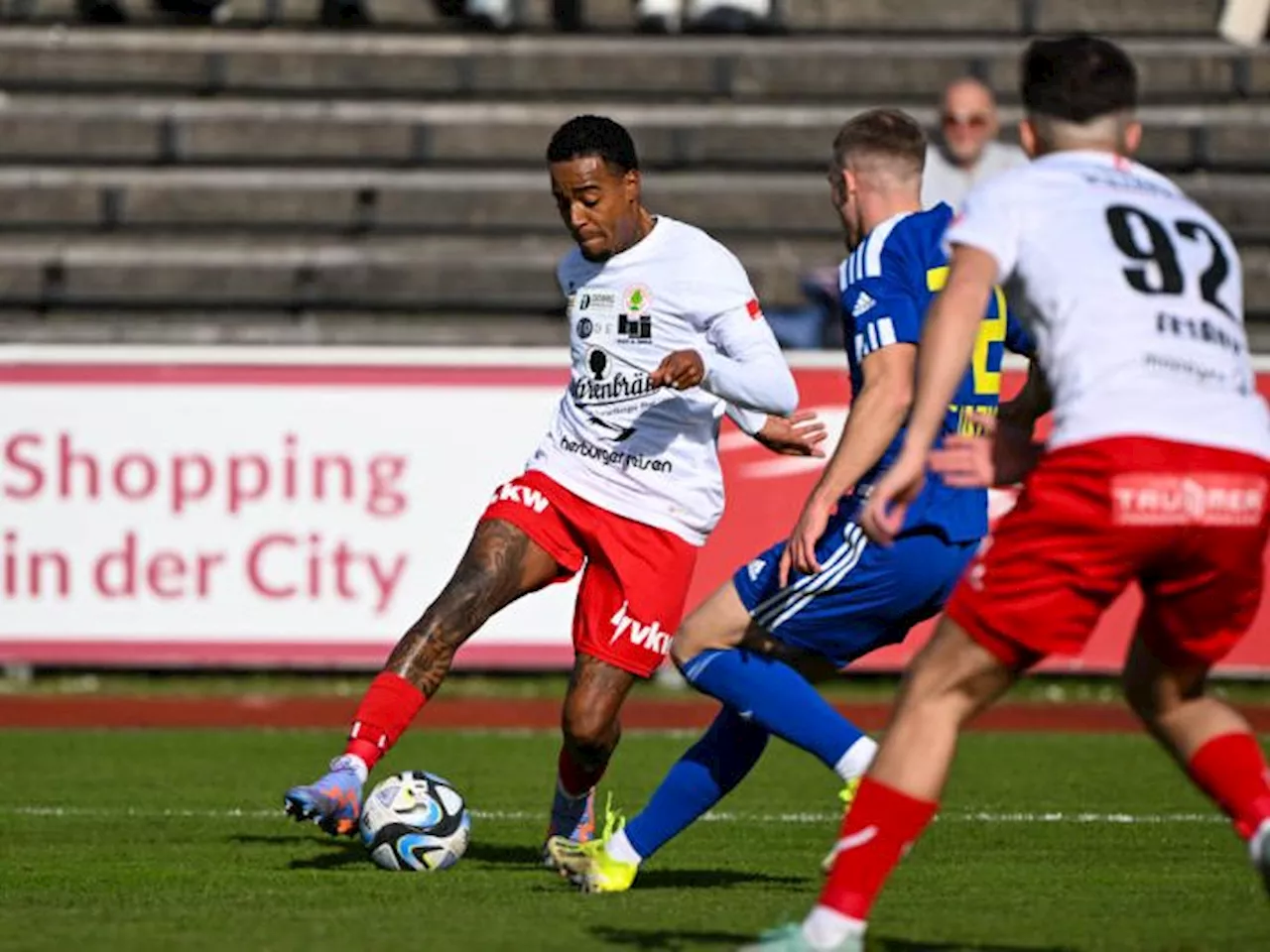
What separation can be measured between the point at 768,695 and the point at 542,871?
119 centimetres

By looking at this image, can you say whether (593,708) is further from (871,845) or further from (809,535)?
(871,845)

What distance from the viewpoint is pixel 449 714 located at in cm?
1397

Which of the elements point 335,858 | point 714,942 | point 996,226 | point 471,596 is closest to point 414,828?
point 335,858

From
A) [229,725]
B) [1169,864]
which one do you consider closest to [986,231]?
[1169,864]

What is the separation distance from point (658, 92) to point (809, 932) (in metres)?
14.5

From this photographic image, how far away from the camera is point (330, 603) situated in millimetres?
14109

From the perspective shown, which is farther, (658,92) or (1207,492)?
(658,92)

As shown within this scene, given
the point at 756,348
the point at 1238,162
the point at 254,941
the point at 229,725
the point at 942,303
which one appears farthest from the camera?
the point at 1238,162

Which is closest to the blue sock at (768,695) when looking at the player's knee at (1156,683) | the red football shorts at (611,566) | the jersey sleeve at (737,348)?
the red football shorts at (611,566)

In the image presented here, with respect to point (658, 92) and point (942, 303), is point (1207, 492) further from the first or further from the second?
point (658, 92)

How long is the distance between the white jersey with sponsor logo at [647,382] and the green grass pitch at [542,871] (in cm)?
122

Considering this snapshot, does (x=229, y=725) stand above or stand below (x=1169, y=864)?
below

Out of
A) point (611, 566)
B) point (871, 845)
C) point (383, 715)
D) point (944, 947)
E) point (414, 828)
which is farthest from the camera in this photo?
point (611, 566)

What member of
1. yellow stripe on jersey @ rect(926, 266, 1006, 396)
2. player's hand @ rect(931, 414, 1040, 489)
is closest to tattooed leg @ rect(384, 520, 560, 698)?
yellow stripe on jersey @ rect(926, 266, 1006, 396)
